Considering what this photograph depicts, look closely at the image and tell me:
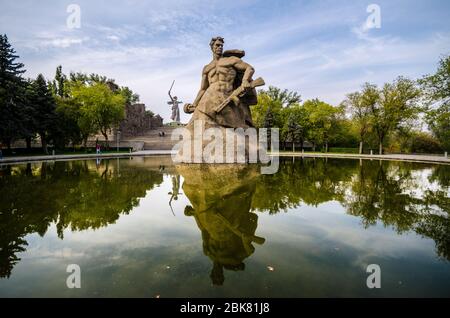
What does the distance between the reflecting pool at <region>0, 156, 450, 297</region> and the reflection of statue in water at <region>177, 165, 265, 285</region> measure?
3 cm

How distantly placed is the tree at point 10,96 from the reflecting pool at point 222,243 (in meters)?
19.7

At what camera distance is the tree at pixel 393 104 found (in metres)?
37.0

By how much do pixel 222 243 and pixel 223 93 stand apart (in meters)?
13.4

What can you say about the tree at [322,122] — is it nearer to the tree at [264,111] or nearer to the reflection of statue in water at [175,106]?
the tree at [264,111]

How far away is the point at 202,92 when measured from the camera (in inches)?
705

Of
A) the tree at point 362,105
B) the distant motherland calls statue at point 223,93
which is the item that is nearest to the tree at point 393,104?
Answer: the tree at point 362,105

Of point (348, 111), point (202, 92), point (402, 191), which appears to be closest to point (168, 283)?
point (402, 191)

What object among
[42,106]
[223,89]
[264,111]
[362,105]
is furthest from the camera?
[264,111]

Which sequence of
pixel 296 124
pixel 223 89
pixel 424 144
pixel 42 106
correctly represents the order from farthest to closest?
pixel 296 124, pixel 424 144, pixel 42 106, pixel 223 89

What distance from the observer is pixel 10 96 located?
24.2 metres

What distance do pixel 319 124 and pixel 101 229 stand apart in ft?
154

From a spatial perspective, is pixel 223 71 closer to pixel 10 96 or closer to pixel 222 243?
pixel 222 243

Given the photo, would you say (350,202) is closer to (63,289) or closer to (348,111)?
(63,289)

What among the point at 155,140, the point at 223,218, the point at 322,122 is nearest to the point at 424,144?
the point at 322,122
